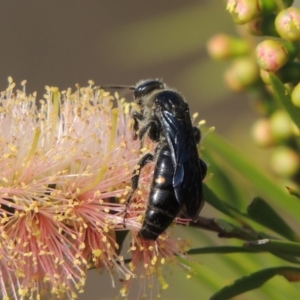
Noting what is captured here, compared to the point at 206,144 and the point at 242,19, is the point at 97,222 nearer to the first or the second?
the point at 206,144

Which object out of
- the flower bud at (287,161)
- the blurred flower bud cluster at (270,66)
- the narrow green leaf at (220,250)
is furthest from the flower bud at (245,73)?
the narrow green leaf at (220,250)

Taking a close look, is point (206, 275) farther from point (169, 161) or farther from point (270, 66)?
point (270, 66)

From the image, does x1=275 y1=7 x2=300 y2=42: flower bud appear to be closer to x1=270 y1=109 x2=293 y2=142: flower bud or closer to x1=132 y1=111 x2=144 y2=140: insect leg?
x1=270 y1=109 x2=293 y2=142: flower bud

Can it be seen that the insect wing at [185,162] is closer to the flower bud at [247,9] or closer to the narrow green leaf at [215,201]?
the narrow green leaf at [215,201]

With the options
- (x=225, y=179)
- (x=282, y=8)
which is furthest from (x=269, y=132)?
(x=282, y=8)

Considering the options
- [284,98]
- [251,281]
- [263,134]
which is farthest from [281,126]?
[251,281]
